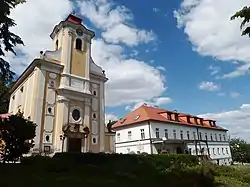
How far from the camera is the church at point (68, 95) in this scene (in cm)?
2684

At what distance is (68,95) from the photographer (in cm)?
2877

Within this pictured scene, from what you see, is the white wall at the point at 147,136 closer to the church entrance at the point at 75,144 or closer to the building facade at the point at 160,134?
the building facade at the point at 160,134

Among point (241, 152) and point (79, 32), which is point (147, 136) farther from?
point (241, 152)

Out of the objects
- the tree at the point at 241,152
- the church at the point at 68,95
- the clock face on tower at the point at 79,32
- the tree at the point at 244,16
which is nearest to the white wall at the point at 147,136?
the church at the point at 68,95

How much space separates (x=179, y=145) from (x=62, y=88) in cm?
2348

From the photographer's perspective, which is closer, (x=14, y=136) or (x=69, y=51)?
(x=14, y=136)

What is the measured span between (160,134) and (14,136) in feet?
92.3

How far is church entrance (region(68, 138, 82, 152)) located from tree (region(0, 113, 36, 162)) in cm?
1141

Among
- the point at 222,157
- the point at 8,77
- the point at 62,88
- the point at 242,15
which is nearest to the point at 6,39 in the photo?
the point at 8,77

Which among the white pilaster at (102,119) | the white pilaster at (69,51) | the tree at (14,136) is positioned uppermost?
the white pilaster at (69,51)

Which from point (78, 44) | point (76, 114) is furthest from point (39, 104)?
point (78, 44)

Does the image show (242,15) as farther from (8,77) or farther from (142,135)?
(142,135)

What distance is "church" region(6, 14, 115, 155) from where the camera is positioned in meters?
26.8

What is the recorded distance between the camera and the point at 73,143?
28.4 m
